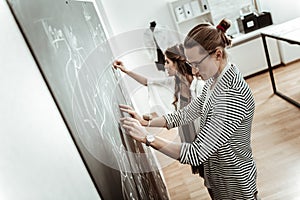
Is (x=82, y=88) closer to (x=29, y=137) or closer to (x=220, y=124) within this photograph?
(x=29, y=137)

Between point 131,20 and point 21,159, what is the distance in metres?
4.56

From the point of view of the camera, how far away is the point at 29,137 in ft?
2.05

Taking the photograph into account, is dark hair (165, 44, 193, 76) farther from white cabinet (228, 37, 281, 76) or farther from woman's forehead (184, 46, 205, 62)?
white cabinet (228, 37, 281, 76)

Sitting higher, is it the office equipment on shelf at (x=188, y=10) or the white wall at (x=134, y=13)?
the white wall at (x=134, y=13)

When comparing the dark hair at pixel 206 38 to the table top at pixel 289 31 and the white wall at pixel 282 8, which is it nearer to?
the table top at pixel 289 31

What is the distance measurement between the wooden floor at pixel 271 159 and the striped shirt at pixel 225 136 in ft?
1.85

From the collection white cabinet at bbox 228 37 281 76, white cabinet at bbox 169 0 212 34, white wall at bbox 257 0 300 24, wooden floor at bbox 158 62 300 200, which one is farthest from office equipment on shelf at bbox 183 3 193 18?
wooden floor at bbox 158 62 300 200

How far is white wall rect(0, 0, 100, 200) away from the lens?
540 mm

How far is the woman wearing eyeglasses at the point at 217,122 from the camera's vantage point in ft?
4.06

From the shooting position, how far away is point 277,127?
3.41 metres

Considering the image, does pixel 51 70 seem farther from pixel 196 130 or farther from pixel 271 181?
pixel 271 181

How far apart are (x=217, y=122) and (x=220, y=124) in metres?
0.01

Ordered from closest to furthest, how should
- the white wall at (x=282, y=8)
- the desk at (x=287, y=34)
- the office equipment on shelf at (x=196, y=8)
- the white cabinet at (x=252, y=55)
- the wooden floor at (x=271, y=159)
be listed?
the wooden floor at (x=271, y=159)
the desk at (x=287, y=34)
the white cabinet at (x=252, y=55)
the office equipment on shelf at (x=196, y=8)
the white wall at (x=282, y=8)

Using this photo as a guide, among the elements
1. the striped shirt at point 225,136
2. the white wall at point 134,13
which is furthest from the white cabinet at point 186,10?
the striped shirt at point 225,136
